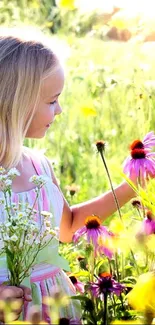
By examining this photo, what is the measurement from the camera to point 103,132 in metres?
3.52

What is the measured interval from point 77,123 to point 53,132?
245mm

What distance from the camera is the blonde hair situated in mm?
1686

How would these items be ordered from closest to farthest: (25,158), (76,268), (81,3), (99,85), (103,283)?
(103,283)
(25,158)
(76,268)
(99,85)
(81,3)

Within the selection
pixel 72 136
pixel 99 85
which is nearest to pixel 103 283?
pixel 99 85

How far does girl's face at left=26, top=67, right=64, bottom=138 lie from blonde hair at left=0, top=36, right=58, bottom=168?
0.04 feet

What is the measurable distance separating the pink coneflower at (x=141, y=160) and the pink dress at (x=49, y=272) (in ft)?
0.66

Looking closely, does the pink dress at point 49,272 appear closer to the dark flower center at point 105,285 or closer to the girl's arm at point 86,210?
the girl's arm at point 86,210

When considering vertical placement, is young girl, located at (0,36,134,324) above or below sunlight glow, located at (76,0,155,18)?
below

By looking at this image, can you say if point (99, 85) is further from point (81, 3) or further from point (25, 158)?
point (81, 3)

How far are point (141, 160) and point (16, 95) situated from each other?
1.05 ft

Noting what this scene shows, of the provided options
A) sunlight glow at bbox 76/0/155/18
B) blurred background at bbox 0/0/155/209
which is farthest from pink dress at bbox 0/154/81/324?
sunlight glow at bbox 76/0/155/18

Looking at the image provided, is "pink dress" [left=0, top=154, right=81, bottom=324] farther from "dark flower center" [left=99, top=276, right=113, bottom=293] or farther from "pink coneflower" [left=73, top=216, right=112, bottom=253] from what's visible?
"dark flower center" [left=99, top=276, right=113, bottom=293]

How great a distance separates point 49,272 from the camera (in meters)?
1.67

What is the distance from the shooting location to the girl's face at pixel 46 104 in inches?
67.3
